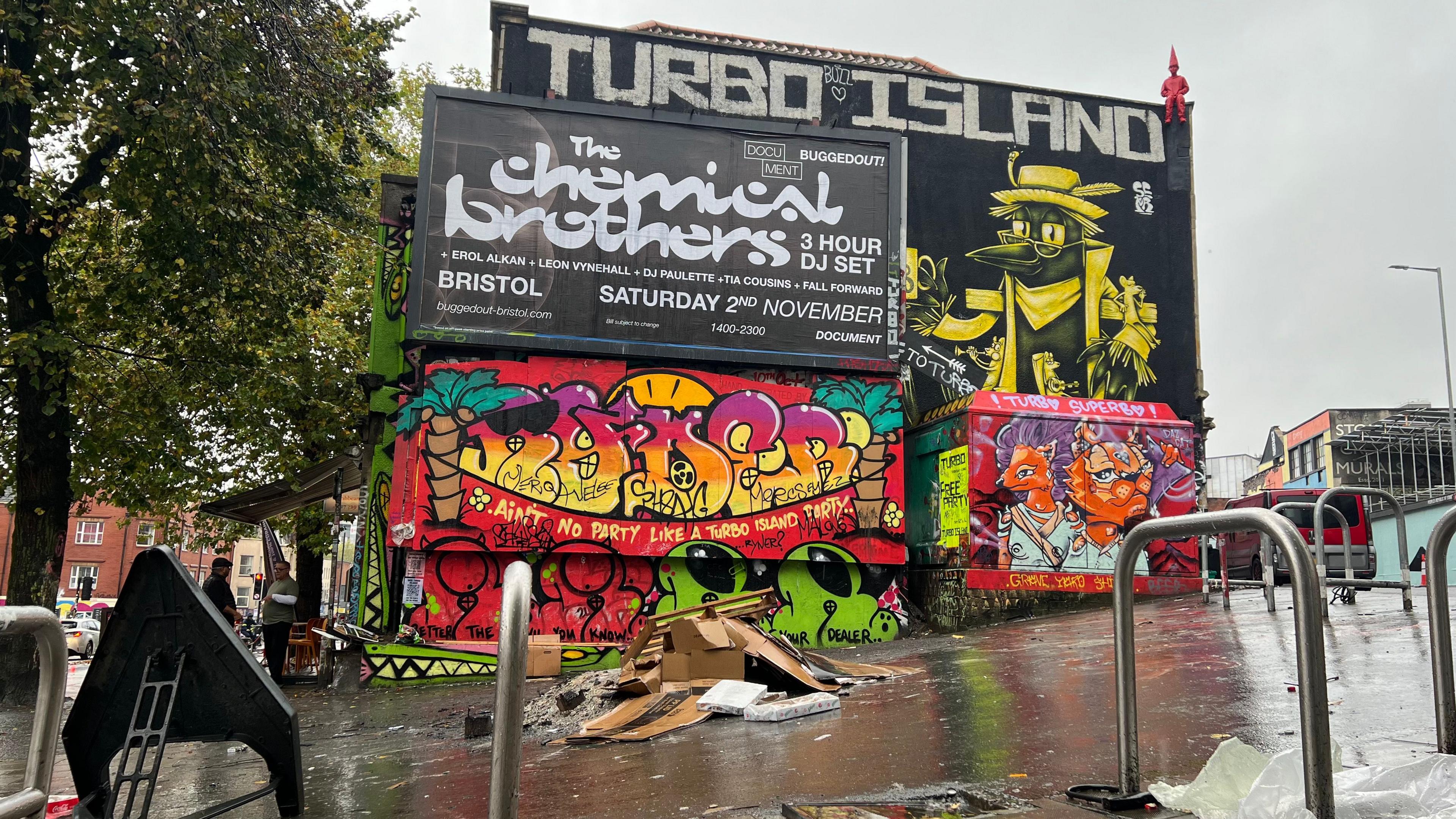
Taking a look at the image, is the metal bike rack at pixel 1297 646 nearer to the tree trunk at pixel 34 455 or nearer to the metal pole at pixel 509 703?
the metal pole at pixel 509 703

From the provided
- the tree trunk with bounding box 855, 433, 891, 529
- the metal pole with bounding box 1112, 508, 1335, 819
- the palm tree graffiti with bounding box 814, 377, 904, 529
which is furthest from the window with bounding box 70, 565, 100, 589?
the metal pole with bounding box 1112, 508, 1335, 819

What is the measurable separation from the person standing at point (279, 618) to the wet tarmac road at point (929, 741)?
3654mm

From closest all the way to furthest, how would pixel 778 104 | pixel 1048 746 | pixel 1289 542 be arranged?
pixel 1289 542
pixel 1048 746
pixel 778 104

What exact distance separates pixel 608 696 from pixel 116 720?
14.0 feet

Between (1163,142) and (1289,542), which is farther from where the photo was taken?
(1163,142)

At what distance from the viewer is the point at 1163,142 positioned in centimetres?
2050

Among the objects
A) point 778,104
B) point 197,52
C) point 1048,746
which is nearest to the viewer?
point 1048,746

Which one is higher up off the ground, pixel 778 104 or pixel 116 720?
pixel 778 104

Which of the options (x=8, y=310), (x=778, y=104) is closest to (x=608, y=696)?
(x=8, y=310)

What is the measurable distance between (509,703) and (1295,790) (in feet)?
8.11

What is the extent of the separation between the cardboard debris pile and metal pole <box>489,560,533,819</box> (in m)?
3.82

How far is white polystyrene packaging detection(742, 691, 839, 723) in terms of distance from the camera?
643cm

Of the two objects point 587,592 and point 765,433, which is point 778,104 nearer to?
point 765,433

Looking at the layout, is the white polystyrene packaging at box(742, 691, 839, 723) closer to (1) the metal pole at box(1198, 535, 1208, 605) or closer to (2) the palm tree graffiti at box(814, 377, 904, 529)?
(1) the metal pole at box(1198, 535, 1208, 605)
